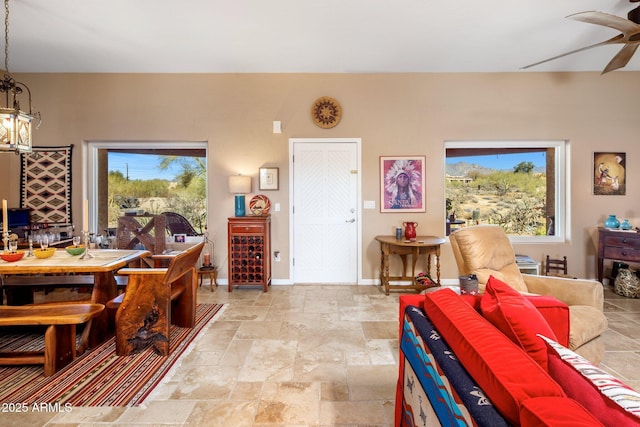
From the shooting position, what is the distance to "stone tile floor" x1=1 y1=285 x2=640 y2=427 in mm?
1763

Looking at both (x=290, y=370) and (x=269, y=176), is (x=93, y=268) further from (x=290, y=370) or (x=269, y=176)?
(x=269, y=176)

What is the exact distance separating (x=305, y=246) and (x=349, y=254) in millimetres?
656

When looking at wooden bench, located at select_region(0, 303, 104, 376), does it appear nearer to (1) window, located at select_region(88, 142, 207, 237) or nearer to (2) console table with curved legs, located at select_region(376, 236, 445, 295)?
(1) window, located at select_region(88, 142, 207, 237)

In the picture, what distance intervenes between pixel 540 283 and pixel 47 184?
20.0 feet

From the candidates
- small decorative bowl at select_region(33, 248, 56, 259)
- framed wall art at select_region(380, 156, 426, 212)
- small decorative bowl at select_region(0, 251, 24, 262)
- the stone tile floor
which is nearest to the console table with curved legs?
framed wall art at select_region(380, 156, 426, 212)

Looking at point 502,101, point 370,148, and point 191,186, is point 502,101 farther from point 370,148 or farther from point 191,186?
point 191,186

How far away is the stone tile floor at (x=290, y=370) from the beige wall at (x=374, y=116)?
1873mm

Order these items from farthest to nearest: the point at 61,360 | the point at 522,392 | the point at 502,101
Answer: the point at 502,101
the point at 61,360
the point at 522,392

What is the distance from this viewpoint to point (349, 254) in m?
4.48

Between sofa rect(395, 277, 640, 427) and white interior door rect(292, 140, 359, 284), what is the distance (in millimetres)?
2955

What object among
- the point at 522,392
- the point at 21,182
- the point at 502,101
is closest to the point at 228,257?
the point at 21,182

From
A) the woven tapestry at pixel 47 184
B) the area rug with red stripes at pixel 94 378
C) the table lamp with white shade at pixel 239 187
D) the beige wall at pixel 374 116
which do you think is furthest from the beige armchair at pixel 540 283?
the woven tapestry at pixel 47 184

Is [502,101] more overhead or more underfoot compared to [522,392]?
more overhead

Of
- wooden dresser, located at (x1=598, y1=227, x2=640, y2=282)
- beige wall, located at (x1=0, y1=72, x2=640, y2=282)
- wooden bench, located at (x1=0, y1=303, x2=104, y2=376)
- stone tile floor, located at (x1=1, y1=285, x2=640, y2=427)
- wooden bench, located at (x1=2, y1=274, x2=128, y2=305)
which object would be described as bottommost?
stone tile floor, located at (x1=1, y1=285, x2=640, y2=427)
